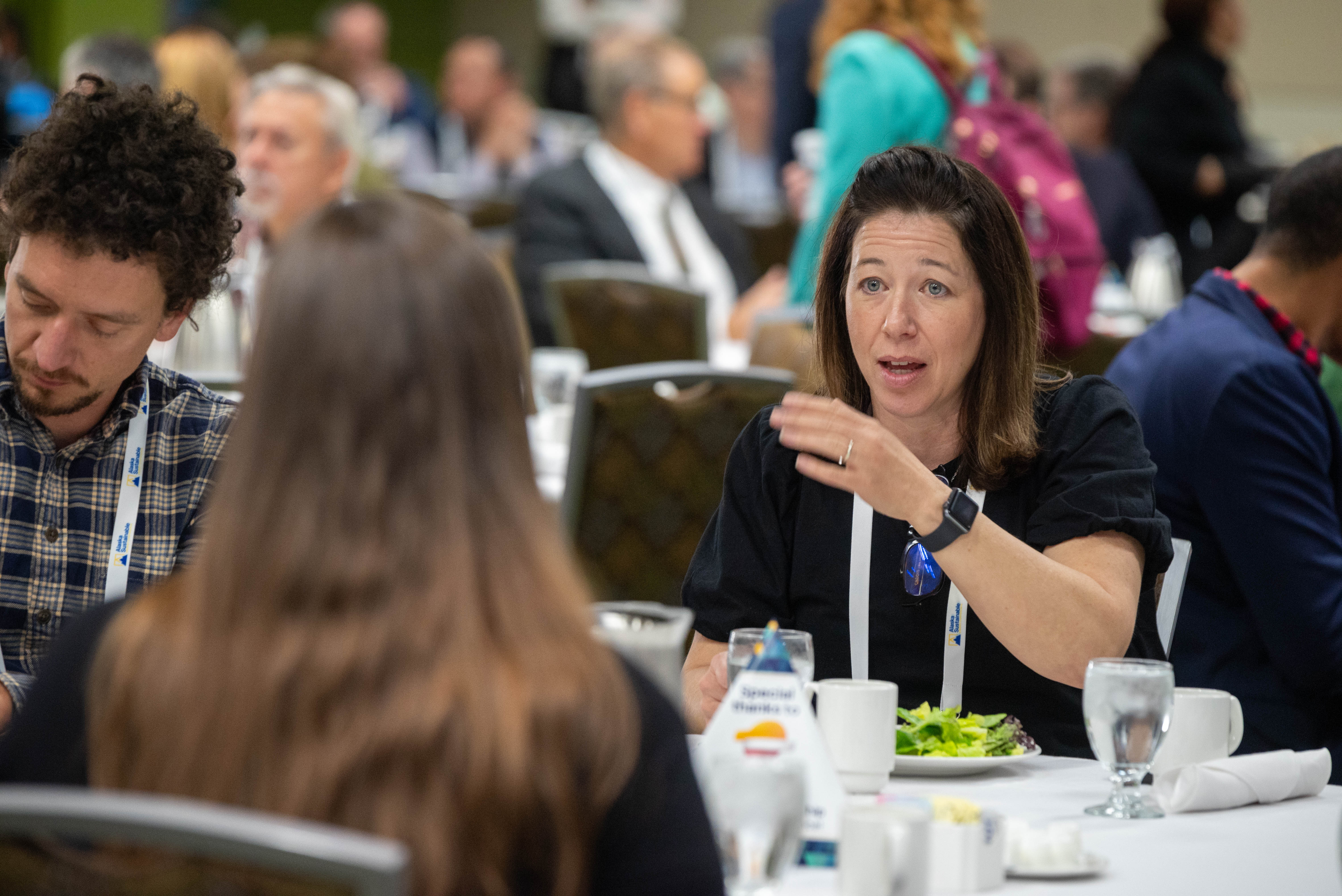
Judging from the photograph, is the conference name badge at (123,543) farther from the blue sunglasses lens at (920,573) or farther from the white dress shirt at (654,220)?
the white dress shirt at (654,220)

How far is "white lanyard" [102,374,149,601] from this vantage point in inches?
70.4

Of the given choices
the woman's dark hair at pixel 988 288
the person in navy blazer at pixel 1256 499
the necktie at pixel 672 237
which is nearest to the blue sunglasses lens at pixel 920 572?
the woman's dark hair at pixel 988 288

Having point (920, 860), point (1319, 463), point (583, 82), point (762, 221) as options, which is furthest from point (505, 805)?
point (583, 82)

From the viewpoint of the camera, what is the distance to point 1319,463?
231 cm

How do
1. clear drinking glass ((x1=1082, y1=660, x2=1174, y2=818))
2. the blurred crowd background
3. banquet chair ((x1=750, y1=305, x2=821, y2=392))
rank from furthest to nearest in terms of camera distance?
1. the blurred crowd background
2. banquet chair ((x1=750, y1=305, x2=821, y2=392))
3. clear drinking glass ((x1=1082, y1=660, x2=1174, y2=818))

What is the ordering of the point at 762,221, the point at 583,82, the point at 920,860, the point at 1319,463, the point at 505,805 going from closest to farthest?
1. the point at 505,805
2. the point at 920,860
3. the point at 1319,463
4. the point at 762,221
5. the point at 583,82

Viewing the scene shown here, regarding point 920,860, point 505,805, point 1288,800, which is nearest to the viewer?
point 505,805

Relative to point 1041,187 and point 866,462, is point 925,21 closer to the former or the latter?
point 1041,187

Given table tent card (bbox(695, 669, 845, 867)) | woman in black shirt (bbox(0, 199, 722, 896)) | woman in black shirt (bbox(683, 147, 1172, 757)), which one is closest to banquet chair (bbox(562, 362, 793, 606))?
woman in black shirt (bbox(683, 147, 1172, 757))

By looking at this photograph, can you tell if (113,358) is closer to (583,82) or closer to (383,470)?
(383,470)

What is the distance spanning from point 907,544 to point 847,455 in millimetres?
294

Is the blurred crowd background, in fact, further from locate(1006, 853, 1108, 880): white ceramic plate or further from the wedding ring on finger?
locate(1006, 853, 1108, 880): white ceramic plate

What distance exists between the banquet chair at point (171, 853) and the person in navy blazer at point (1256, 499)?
1.80m

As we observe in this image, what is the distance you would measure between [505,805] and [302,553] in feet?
0.62
